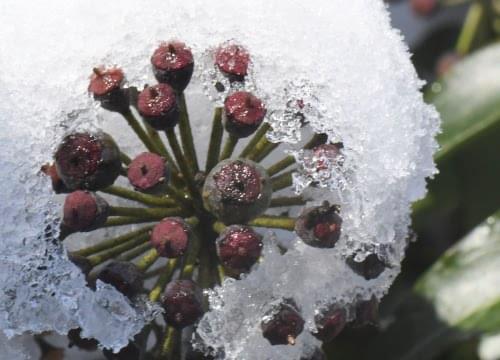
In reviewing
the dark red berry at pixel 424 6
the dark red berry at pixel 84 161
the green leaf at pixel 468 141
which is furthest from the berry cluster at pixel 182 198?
the dark red berry at pixel 424 6

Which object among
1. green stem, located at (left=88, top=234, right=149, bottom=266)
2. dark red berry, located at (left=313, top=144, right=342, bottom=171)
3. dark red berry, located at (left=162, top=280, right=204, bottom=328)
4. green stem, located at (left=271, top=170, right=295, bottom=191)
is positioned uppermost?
dark red berry, located at (left=313, top=144, right=342, bottom=171)

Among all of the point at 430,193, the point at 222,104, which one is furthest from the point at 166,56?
the point at 430,193

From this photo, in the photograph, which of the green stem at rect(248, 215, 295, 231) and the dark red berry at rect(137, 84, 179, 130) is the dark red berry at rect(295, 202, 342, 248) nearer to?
the green stem at rect(248, 215, 295, 231)

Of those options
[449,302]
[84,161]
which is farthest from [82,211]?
A: [449,302]

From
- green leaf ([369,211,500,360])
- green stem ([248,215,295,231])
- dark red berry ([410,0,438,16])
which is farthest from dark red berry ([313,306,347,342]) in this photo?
dark red berry ([410,0,438,16])

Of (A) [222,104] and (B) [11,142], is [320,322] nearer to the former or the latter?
(A) [222,104]

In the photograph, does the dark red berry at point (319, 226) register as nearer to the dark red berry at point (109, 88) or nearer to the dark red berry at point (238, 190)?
the dark red berry at point (238, 190)
